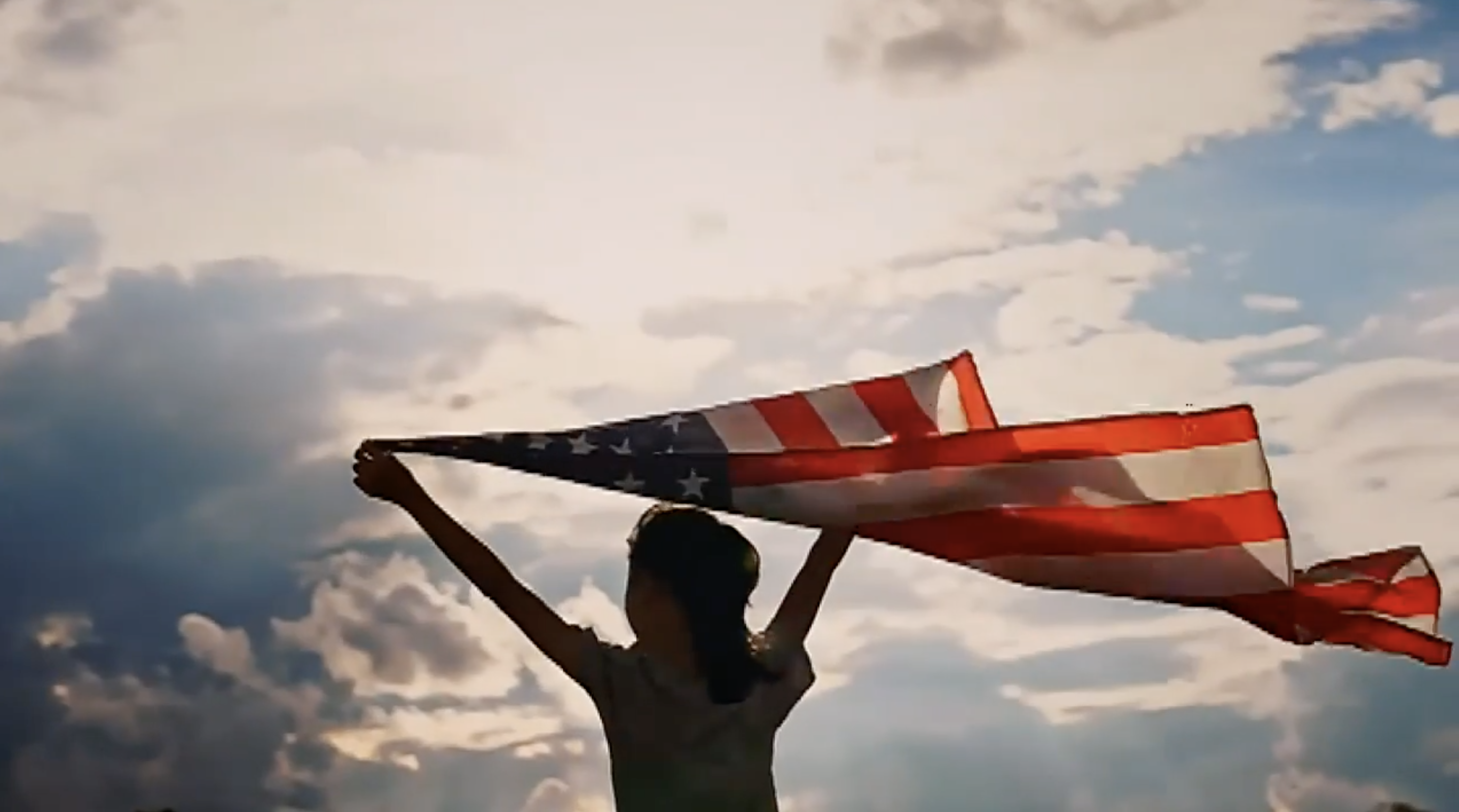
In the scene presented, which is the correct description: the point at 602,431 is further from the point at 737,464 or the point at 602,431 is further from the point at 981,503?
the point at 981,503

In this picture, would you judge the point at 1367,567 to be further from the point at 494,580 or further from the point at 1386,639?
the point at 494,580

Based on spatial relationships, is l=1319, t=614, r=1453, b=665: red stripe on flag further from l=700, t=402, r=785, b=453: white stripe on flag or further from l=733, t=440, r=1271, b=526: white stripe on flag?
l=700, t=402, r=785, b=453: white stripe on flag

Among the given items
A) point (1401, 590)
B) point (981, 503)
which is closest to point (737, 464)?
point (981, 503)

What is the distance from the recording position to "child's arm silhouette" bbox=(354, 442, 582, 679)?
6379 mm

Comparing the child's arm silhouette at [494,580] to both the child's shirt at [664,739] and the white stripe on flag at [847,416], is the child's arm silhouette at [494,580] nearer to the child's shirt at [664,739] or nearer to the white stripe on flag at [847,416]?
the child's shirt at [664,739]

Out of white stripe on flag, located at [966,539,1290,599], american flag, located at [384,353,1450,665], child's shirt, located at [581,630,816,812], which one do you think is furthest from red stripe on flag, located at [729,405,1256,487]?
child's shirt, located at [581,630,816,812]

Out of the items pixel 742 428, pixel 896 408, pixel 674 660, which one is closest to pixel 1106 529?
pixel 896 408

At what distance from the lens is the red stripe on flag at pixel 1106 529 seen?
815 centimetres

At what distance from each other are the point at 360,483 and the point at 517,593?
2.58ft

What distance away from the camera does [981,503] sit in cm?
816

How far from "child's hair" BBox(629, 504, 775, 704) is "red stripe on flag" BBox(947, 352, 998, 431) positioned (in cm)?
243

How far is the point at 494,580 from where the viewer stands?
6.39 meters

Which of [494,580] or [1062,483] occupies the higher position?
[1062,483]

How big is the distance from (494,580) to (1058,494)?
2.95m
